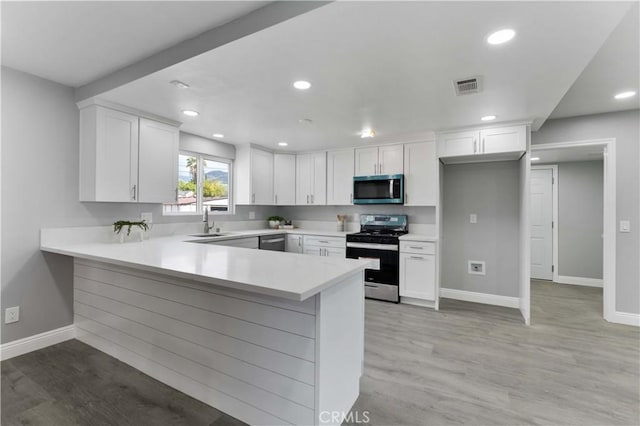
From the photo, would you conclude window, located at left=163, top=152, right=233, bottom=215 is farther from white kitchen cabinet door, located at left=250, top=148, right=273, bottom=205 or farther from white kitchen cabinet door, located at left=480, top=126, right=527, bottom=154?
white kitchen cabinet door, located at left=480, top=126, right=527, bottom=154

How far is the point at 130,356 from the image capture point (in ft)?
7.80

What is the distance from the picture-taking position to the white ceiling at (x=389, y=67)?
1.57 meters

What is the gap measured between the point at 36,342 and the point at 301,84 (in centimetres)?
328

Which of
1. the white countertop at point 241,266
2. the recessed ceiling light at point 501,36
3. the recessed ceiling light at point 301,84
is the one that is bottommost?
the white countertop at point 241,266

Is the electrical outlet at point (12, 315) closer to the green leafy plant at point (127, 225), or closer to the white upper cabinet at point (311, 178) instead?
the green leafy plant at point (127, 225)

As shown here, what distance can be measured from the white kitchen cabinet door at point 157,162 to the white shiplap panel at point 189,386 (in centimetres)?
146

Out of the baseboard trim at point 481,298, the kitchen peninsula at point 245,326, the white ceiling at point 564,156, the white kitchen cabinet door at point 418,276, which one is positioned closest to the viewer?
the kitchen peninsula at point 245,326

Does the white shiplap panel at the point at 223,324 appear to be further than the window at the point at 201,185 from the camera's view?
No

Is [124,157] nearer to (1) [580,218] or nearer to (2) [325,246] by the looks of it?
(2) [325,246]

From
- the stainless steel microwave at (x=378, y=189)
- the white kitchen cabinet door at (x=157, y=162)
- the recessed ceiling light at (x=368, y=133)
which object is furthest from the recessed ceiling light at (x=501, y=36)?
the white kitchen cabinet door at (x=157, y=162)

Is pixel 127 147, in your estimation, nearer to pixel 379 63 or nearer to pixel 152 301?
pixel 152 301

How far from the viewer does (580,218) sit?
508cm

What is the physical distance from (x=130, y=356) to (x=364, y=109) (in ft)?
10.0

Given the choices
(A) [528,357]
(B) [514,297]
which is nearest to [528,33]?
(A) [528,357]
